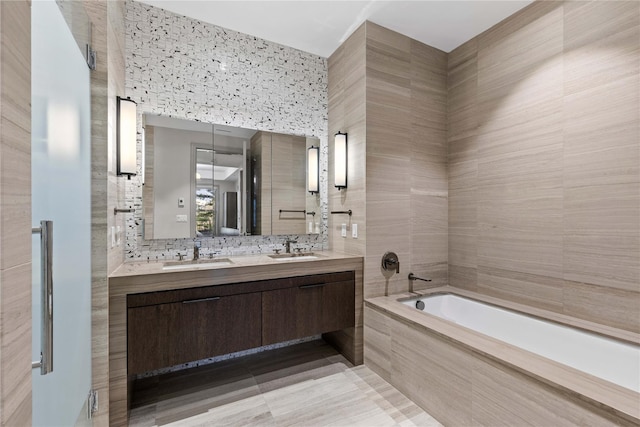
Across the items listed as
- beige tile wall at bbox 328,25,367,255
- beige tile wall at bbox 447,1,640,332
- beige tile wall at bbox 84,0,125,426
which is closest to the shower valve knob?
beige tile wall at bbox 328,25,367,255

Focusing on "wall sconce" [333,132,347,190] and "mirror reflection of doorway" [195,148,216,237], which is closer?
"mirror reflection of doorway" [195,148,216,237]

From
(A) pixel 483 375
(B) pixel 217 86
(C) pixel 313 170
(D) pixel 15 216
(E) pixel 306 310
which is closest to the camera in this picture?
(D) pixel 15 216

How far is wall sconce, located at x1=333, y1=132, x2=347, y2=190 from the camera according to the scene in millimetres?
2739

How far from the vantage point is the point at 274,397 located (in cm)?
204

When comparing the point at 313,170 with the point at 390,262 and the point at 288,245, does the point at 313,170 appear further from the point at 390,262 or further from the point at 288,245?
the point at 390,262


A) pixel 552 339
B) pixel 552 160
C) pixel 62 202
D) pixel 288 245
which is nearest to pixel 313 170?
pixel 288 245

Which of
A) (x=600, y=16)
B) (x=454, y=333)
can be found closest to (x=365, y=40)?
(x=600, y=16)

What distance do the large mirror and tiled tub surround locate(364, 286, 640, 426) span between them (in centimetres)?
122

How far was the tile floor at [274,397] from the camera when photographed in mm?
1809

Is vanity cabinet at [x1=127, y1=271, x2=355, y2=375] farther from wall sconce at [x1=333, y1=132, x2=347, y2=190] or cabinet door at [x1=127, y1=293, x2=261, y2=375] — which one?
wall sconce at [x1=333, y1=132, x2=347, y2=190]

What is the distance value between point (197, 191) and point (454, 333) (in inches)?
86.7

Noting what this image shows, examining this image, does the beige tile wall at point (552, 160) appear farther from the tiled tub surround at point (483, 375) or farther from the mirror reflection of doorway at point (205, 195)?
the mirror reflection of doorway at point (205, 195)

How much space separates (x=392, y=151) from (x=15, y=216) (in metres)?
2.45

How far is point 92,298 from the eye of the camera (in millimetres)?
1613
